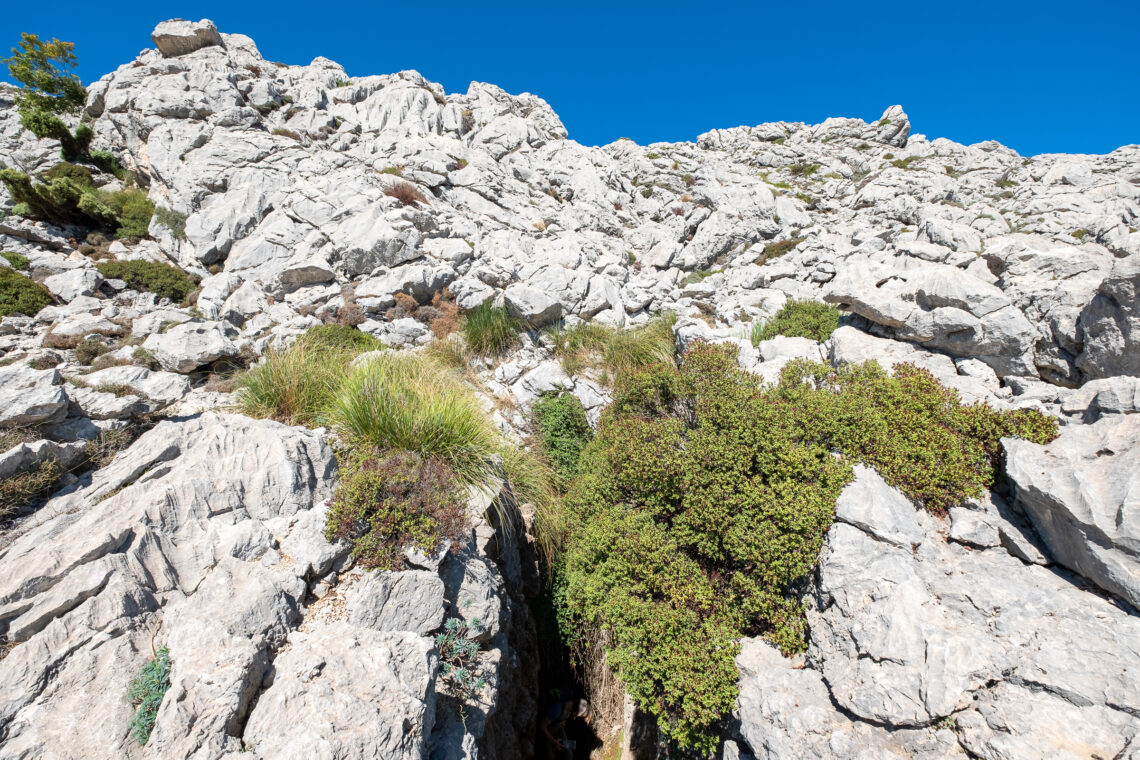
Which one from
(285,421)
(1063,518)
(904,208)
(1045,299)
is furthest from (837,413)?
(904,208)

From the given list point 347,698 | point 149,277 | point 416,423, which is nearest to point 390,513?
point 416,423

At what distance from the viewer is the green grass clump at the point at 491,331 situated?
11.7m

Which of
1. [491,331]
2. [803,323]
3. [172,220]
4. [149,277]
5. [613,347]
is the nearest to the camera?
[803,323]

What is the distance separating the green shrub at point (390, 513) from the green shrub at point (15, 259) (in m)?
16.0

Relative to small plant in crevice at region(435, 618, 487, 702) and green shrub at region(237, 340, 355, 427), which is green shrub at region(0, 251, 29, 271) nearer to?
green shrub at region(237, 340, 355, 427)

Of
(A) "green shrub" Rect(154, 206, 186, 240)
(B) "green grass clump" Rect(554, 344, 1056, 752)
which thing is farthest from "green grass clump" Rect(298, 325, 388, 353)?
(A) "green shrub" Rect(154, 206, 186, 240)

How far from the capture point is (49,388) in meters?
4.79

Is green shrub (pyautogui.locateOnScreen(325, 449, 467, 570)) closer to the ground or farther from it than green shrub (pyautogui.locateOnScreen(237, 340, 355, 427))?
closer to the ground

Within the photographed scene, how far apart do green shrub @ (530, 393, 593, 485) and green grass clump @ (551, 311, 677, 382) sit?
113 cm

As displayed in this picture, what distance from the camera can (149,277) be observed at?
1338 centimetres

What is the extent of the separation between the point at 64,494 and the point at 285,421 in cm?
238

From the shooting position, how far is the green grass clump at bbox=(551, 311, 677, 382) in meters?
10.3

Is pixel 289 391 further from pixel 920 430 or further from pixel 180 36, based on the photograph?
pixel 180 36

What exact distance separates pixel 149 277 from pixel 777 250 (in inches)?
899
